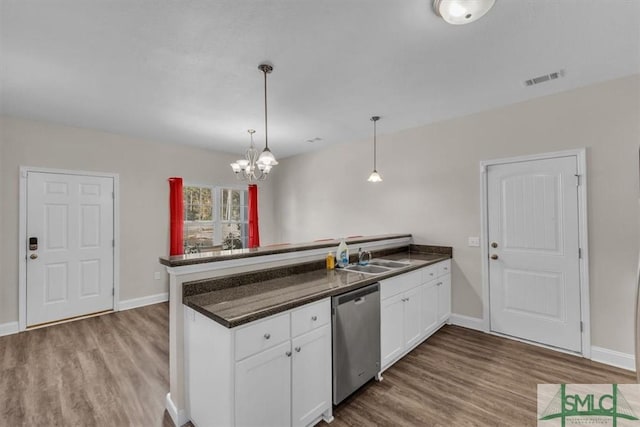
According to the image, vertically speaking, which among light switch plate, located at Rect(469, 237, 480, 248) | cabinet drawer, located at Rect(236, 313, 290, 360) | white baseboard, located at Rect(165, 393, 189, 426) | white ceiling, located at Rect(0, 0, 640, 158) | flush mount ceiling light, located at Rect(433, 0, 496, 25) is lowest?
white baseboard, located at Rect(165, 393, 189, 426)

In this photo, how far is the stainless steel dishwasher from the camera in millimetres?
2090

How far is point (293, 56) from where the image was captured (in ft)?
7.67

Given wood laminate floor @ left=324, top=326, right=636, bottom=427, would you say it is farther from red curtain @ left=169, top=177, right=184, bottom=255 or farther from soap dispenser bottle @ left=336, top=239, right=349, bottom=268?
red curtain @ left=169, top=177, right=184, bottom=255

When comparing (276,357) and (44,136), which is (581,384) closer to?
(276,357)

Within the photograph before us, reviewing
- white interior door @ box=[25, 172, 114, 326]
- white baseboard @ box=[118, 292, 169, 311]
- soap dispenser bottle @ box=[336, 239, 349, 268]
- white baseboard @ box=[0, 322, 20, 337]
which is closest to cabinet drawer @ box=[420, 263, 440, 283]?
soap dispenser bottle @ box=[336, 239, 349, 268]

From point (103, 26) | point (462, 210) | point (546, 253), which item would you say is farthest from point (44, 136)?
point (546, 253)

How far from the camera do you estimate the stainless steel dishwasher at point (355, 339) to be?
2.09 m

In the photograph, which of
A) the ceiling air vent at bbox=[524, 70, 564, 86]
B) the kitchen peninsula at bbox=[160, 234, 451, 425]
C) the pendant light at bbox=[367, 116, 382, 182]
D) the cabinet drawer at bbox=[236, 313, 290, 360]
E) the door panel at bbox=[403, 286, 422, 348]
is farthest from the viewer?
the pendant light at bbox=[367, 116, 382, 182]

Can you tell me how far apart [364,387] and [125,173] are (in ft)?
14.7

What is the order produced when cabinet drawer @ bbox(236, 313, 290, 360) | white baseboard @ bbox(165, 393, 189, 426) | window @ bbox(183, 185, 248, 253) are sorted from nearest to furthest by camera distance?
cabinet drawer @ bbox(236, 313, 290, 360)
white baseboard @ bbox(165, 393, 189, 426)
window @ bbox(183, 185, 248, 253)

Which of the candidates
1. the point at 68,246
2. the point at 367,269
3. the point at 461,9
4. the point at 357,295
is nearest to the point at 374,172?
the point at 367,269

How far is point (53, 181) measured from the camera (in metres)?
3.90

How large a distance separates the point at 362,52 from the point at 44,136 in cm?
428

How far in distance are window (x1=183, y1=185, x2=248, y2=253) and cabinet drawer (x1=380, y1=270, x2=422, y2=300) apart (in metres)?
3.93
